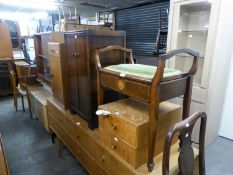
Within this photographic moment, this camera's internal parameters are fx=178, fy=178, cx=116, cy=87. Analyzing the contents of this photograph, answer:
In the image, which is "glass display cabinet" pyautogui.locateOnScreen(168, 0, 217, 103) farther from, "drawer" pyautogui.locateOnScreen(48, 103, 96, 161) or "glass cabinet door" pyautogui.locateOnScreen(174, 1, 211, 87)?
"drawer" pyautogui.locateOnScreen(48, 103, 96, 161)

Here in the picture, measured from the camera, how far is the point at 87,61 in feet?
4.85

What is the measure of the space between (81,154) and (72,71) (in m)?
0.84

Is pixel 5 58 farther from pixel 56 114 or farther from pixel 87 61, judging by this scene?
pixel 87 61

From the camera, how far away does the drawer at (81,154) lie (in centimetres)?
151

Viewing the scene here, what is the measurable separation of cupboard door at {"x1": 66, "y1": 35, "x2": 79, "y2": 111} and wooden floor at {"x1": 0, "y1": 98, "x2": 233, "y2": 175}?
709 mm

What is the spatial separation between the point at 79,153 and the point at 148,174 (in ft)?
2.99

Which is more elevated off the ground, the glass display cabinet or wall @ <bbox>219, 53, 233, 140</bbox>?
the glass display cabinet

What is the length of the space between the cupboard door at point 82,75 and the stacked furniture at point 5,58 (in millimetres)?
3409

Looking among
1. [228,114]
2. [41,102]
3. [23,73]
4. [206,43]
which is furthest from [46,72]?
[228,114]

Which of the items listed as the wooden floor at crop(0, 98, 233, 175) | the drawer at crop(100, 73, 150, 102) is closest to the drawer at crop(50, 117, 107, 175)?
the wooden floor at crop(0, 98, 233, 175)

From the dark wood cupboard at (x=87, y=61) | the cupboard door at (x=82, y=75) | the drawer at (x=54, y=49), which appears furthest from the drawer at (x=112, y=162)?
the drawer at (x=54, y=49)

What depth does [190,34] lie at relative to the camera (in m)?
2.44

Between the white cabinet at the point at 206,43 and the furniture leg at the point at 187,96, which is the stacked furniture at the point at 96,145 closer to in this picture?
the furniture leg at the point at 187,96

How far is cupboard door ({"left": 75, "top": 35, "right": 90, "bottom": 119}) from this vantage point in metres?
1.53
